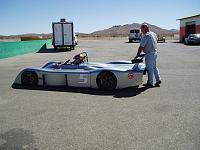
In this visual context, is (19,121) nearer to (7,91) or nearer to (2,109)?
(2,109)

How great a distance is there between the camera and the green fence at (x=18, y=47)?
2259 centimetres

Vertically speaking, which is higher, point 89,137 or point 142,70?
point 142,70

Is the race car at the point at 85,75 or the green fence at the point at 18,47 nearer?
the race car at the point at 85,75

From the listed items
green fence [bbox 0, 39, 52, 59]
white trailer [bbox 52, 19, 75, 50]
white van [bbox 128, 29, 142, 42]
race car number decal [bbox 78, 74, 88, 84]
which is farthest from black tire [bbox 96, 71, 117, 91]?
white van [bbox 128, 29, 142, 42]

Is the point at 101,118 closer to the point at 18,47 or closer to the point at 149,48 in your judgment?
the point at 149,48

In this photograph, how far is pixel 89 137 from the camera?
494 cm

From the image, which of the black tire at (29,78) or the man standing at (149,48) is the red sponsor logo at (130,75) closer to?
the man standing at (149,48)

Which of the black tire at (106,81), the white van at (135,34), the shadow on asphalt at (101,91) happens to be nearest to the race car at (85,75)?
the black tire at (106,81)

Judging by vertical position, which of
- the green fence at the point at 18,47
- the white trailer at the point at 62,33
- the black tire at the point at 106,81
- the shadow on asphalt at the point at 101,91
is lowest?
the shadow on asphalt at the point at 101,91

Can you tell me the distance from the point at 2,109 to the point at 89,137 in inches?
111

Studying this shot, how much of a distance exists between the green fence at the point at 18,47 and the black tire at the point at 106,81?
49.2 ft

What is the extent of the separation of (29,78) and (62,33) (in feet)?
71.6

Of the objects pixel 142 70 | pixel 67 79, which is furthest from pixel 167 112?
pixel 67 79

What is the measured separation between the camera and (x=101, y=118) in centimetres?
597
